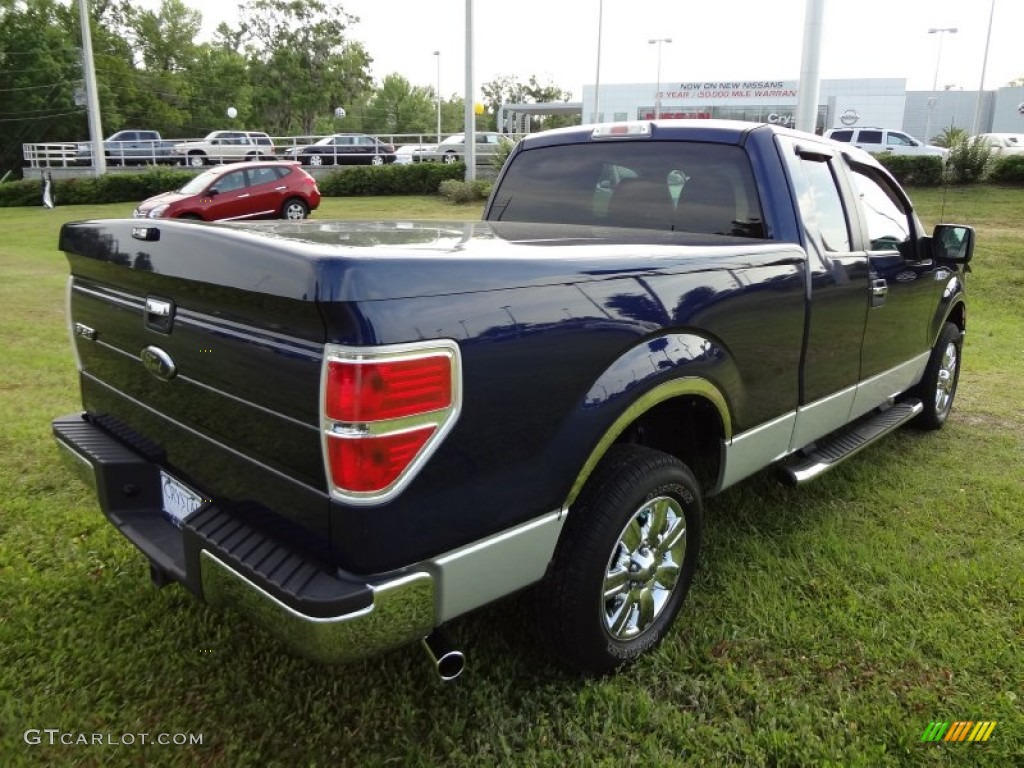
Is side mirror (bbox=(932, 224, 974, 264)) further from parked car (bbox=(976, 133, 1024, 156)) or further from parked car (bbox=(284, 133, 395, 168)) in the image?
parked car (bbox=(284, 133, 395, 168))

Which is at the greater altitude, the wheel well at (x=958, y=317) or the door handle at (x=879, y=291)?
the door handle at (x=879, y=291)

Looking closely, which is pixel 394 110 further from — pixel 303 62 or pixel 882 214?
pixel 882 214

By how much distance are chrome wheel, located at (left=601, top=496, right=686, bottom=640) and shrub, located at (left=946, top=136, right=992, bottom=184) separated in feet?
71.9

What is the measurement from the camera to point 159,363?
237cm

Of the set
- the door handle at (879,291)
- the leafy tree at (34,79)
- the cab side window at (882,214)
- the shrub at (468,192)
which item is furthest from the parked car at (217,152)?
the door handle at (879,291)

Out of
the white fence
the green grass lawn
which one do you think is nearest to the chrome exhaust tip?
the green grass lawn

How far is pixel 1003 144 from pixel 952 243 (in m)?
30.8

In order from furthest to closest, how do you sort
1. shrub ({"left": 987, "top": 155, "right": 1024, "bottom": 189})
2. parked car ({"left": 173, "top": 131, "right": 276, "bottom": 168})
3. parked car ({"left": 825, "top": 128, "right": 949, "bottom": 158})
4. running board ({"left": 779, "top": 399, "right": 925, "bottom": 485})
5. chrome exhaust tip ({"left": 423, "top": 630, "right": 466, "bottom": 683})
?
parked car ({"left": 173, "top": 131, "right": 276, "bottom": 168}) → parked car ({"left": 825, "top": 128, "right": 949, "bottom": 158}) → shrub ({"left": 987, "top": 155, "right": 1024, "bottom": 189}) → running board ({"left": 779, "top": 399, "right": 925, "bottom": 485}) → chrome exhaust tip ({"left": 423, "top": 630, "right": 466, "bottom": 683})

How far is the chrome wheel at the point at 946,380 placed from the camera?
5.17 m

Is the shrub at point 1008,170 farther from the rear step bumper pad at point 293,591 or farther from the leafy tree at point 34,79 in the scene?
the leafy tree at point 34,79

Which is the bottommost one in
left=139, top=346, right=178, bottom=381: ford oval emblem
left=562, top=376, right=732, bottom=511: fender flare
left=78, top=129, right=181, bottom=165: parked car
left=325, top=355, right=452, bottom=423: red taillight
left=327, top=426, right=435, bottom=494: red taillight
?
left=562, top=376, right=732, bottom=511: fender flare

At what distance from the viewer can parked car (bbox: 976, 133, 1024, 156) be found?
69.9 feet

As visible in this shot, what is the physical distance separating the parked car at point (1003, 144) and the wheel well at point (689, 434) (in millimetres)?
22357

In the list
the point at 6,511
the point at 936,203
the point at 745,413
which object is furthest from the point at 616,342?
the point at 936,203
